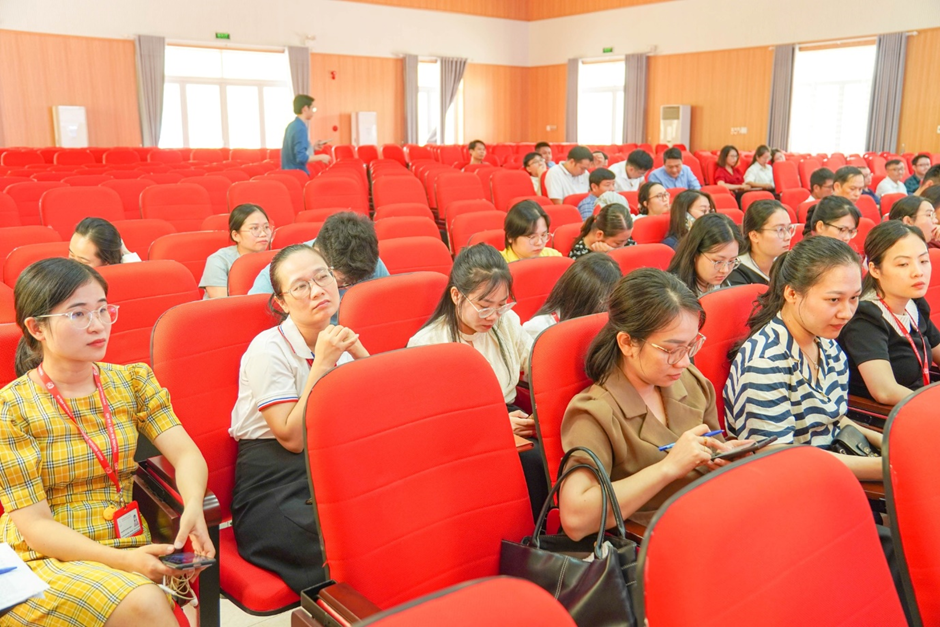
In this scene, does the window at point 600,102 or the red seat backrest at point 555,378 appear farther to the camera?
the window at point 600,102

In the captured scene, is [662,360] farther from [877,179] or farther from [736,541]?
[877,179]

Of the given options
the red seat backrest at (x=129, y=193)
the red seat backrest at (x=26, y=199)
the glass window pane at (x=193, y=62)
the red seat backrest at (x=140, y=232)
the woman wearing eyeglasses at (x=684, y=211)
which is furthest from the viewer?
the glass window pane at (x=193, y=62)

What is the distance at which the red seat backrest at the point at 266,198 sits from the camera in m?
5.79

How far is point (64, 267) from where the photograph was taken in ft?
5.77

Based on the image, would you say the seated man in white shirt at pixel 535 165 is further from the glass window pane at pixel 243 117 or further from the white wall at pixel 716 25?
the glass window pane at pixel 243 117

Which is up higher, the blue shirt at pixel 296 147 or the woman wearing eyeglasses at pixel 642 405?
the blue shirt at pixel 296 147

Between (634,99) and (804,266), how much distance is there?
1635 centimetres

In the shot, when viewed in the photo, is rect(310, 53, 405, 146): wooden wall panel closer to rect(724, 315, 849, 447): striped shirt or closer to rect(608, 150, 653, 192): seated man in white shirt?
rect(608, 150, 653, 192): seated man in white shirt

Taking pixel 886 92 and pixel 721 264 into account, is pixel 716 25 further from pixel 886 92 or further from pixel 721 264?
pixel 721 264

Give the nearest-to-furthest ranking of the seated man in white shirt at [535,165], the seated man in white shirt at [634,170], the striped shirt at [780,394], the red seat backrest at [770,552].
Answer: the red seat backrest at [770,552], the striped shirt at [780,394], the seated man in white shirt at [634,170], the seated man in white shirt at [535,165]

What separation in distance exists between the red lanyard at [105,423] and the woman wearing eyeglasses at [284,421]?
0.34 meters

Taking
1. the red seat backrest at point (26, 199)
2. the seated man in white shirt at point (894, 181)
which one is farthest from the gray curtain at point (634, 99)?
the red seat backrest at point (26, 199)

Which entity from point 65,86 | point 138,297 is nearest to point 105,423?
point 138,297

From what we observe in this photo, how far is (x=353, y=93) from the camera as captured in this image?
17266 millimetres
